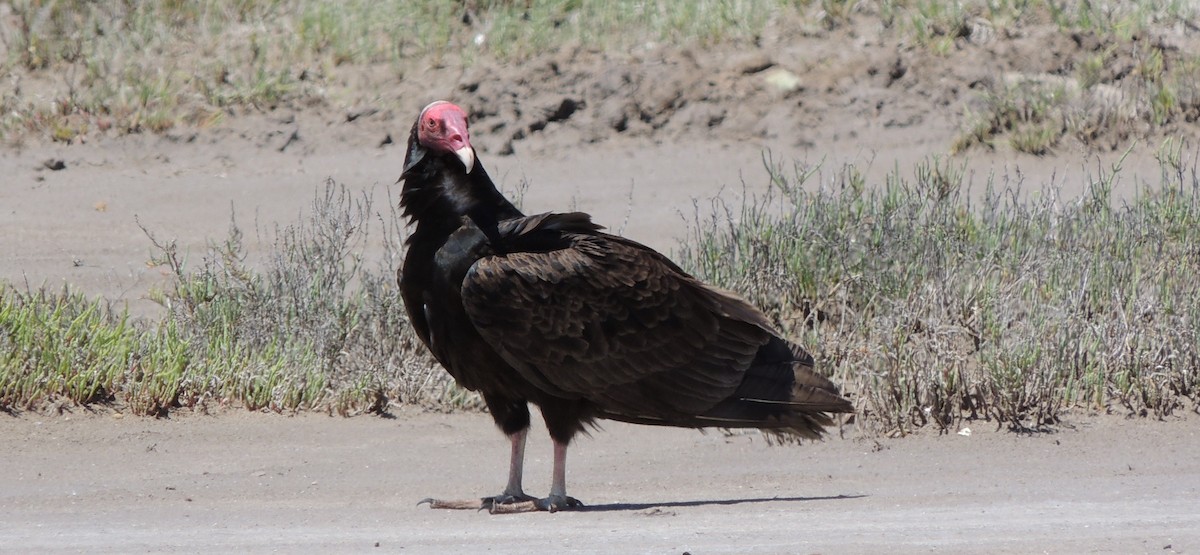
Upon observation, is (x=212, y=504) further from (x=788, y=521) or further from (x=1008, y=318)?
(x=1008, y=318)

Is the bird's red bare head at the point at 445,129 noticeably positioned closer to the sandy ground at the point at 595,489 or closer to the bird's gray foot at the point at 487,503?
the bird's gray foot at the point at 487,503

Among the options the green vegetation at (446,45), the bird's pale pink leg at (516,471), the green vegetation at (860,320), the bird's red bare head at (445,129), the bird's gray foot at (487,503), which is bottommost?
the bird's gray foot at (487,503)

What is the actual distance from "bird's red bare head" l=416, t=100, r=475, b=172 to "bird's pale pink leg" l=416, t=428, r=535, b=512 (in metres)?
1.11

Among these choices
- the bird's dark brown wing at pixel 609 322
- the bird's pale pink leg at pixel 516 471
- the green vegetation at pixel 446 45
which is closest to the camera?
the bird's dark brown wing at pixel 609 322

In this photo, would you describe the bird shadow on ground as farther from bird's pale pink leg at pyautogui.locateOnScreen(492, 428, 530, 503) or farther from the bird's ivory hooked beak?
the bird's ivory hooked beak

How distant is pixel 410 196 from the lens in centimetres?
623

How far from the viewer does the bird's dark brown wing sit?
5883 millimetres

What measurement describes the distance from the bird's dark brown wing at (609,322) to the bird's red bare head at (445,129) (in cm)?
38

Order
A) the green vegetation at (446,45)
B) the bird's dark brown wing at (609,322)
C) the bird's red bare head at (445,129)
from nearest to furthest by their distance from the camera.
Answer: the bird's dark brown wing at (609,322)
the bird's red bare head at (445,129)
the green vegetation at (446,45)

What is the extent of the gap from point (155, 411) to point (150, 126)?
5.13m

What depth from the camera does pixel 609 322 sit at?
618 cm

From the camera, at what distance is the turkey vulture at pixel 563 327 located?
5918 mm

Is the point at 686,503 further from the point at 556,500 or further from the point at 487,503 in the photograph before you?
the point at 487,503

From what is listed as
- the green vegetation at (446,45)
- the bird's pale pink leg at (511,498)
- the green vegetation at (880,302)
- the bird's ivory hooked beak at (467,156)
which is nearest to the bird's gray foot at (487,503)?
the bird's pale pink leg at (511,498)
